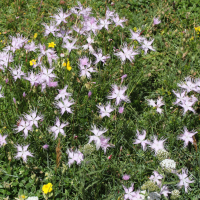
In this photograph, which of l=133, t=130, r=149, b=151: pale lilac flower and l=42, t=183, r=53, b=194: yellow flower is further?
l=133, t=130, r=149, b=151: pale lilac flower

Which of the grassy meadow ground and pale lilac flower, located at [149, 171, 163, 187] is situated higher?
the grassy meadow ground

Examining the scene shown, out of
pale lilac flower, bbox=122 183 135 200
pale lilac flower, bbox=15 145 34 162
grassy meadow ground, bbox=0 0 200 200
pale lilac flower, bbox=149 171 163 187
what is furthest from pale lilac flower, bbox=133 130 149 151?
pale lilac flower, bbox=15 145 34 162

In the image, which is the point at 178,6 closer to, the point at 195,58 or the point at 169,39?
the point at 169,39

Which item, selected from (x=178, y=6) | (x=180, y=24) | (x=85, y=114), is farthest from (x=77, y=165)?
(x=178, y=6)

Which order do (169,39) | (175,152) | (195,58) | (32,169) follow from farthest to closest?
1. (169,39)
2. (195,58)
3. (175,152)
4. (32,169)

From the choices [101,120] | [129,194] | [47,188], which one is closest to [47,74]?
[101,120]

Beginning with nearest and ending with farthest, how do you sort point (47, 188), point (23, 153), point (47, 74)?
point (47, 188), point (23, 153), point (47, 74)

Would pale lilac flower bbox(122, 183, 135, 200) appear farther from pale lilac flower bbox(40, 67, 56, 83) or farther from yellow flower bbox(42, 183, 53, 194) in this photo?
pale lilac flower bbox(40, 67, 56, 83)

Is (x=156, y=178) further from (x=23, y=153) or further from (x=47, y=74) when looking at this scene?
(x=47, y=74)
